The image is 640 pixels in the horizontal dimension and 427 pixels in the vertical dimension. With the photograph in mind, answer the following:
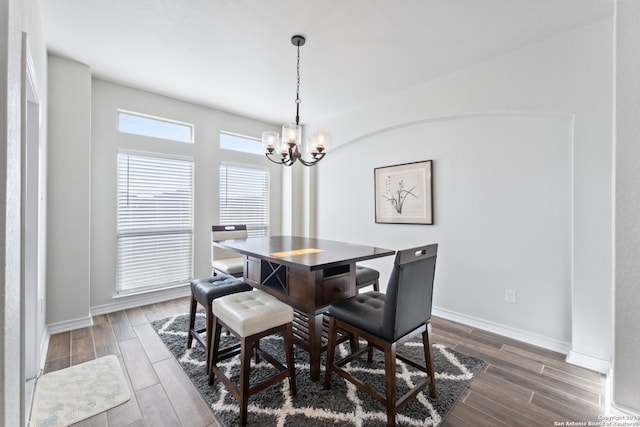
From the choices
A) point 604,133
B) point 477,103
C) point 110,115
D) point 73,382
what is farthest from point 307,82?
point 73,382

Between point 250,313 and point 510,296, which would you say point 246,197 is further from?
point 510,296

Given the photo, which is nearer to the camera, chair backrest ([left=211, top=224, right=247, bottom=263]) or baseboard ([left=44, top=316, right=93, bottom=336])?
baseboard ([left=44, top=316, right=93, bottom=336])

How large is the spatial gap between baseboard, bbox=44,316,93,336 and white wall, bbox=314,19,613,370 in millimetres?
3767

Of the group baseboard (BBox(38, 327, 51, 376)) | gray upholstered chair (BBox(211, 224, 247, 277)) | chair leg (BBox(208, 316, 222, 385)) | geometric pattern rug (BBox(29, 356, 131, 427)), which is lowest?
geometric pattern rug (BBox(29, 356, 131, 427))

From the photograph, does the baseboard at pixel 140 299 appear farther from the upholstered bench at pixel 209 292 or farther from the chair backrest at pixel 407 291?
the chair backrest at pixel 407 291

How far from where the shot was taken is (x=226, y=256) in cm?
355

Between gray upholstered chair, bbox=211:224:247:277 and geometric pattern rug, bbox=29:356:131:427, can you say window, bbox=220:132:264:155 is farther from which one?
geometric pattern rug, bbox=29:356:131:427

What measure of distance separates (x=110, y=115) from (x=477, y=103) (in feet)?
14.3

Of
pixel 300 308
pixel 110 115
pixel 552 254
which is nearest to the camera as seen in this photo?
pixel 300 308

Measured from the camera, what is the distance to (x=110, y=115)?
3514 millimetres

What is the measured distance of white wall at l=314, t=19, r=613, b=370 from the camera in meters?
2.31

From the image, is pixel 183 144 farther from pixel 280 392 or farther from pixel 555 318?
pixel 555 318

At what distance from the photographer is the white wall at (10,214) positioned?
42.0 inches

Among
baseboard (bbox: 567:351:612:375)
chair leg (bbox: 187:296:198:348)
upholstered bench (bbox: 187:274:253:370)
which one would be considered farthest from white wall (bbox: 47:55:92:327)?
baseboard (bbox: 567:351:612:375)
